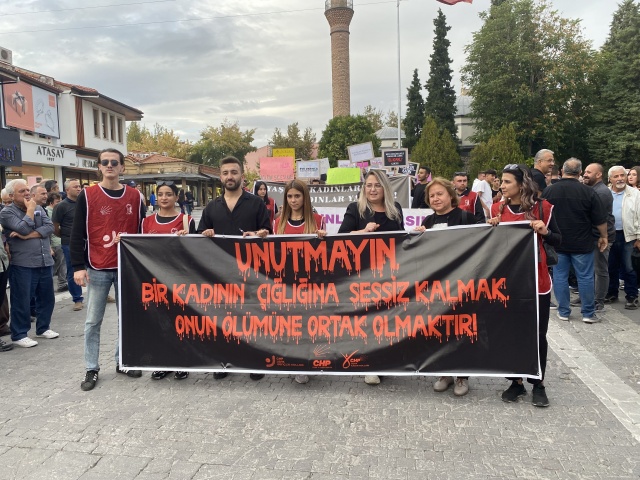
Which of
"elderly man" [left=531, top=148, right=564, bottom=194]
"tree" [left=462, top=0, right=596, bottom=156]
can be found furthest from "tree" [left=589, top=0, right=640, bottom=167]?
"elderly man" [left=531, top=148, right=564, bottom=194]

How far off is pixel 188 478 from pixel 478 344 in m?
2.36

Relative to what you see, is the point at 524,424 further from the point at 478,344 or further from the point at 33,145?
the point at 33,145

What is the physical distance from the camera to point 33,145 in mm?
24359

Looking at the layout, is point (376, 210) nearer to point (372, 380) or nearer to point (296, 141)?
point (372, 380)

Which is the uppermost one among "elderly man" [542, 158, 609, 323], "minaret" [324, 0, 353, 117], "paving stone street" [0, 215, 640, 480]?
"minaret" [324, 0, 353, 117]

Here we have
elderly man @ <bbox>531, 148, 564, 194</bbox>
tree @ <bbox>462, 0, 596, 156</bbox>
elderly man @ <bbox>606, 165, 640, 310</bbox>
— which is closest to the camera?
elderly man @ <bbox>531, 148, 564, 194</bbox>

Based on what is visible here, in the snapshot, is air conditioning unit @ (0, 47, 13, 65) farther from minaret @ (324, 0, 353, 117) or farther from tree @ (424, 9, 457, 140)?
tree @ (424, 9, 457, 140)

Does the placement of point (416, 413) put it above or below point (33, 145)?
below

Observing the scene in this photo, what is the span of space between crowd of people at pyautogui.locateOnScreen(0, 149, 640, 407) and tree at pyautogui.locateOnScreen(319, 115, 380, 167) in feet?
137

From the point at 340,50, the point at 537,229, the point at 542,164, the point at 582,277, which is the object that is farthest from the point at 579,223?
the point at 340,50

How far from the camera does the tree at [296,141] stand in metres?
57.2

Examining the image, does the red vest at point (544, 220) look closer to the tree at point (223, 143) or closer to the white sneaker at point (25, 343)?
the white sneaker at point (25, 343)

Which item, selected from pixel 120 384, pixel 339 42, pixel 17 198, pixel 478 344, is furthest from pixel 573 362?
pixel 339 42

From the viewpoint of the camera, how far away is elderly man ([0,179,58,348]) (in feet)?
18.6
